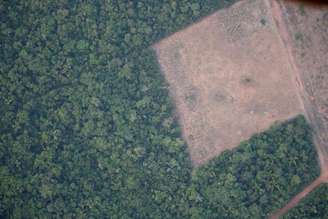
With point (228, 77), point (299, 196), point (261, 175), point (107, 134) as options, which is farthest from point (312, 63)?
point (107, 134)

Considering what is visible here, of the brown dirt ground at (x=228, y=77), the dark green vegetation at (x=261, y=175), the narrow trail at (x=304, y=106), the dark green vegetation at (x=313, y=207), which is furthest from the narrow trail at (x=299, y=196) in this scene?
the brown dirt ground at (x=228, y=77)

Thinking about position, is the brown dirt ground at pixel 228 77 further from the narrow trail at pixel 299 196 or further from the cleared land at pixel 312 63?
the narrow trail at pixel 299 196

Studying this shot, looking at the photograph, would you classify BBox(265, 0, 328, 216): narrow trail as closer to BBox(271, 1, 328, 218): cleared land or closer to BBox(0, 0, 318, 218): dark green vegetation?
BBox(271, 1, 328, 218): cleared land

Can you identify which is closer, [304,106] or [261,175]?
[261,175]

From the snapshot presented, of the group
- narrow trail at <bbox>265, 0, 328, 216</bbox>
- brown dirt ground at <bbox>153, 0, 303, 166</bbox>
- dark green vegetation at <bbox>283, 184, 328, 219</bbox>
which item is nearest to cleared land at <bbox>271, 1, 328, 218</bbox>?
narrow trail at <bbox>265, 0, 328, 216</bbox>

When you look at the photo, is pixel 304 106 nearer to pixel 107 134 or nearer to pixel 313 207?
pixel 313 207
